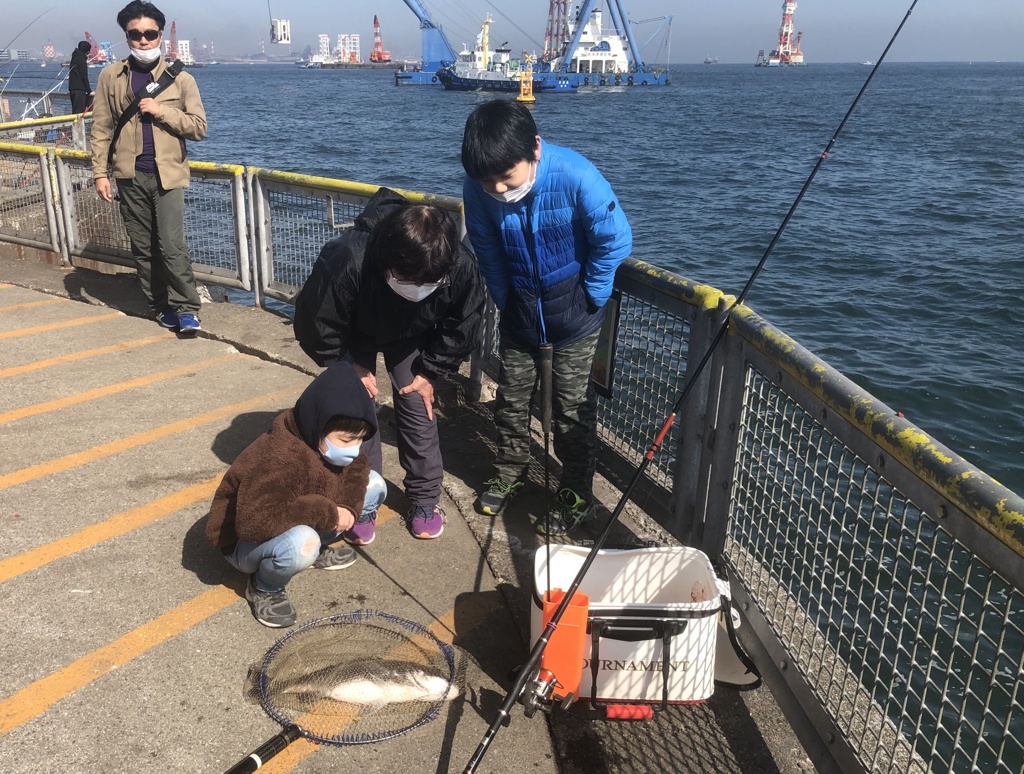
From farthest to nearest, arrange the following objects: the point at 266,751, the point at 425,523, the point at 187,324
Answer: the point at 187,324
the point at 425,523
the point at 266,751

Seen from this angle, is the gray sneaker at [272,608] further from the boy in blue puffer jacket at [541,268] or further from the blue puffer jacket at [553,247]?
the blue puffer jacket at [553,247]

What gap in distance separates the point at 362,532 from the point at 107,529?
42.6 inches

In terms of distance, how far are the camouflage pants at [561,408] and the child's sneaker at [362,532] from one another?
686 millimetres

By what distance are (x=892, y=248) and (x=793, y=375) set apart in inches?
664

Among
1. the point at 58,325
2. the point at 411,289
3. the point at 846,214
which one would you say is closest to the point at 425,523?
the point at 411,289

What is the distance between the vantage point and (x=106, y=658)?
9.75 ft

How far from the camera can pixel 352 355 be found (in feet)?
12.0

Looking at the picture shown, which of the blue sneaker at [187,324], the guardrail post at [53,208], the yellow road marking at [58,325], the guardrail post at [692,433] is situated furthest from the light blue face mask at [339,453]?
the guardrail post at [53,208]

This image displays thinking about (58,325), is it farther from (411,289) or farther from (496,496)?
(411,289)

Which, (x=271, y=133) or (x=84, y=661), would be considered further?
(x=271, y=133)

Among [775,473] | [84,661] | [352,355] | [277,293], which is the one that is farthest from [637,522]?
[277,293]

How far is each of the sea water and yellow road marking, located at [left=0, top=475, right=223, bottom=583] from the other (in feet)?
23.6

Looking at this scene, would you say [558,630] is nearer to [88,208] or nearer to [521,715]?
[521,715]

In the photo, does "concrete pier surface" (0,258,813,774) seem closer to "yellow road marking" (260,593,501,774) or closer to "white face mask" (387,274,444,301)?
"yellow road marking" (260,593,501,774)
